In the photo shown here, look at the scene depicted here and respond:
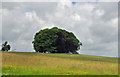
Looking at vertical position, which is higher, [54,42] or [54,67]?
[54,42]

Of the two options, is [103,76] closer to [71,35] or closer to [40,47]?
[40,47]

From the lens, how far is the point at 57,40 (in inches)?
2584

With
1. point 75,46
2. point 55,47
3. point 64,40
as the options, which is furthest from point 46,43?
point 75,46

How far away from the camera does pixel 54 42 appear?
209ft

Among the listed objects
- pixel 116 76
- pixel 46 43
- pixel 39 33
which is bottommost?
pixel 116 76

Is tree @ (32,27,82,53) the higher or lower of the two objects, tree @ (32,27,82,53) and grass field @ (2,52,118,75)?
the higher

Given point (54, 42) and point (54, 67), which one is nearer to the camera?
A: point (54, 67)

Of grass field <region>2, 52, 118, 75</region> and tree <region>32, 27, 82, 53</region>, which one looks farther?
tree <region>32, 27, 82, 53</region>

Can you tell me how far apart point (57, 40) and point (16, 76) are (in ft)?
174

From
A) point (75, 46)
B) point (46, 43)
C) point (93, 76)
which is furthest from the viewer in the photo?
point (75, 46)

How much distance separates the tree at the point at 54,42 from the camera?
63094 millimetres

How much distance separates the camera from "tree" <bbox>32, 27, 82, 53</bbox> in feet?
207

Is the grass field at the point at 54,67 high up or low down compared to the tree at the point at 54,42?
down

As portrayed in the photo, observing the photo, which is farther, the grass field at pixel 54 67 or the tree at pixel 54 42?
the tree at pixel 54 42
